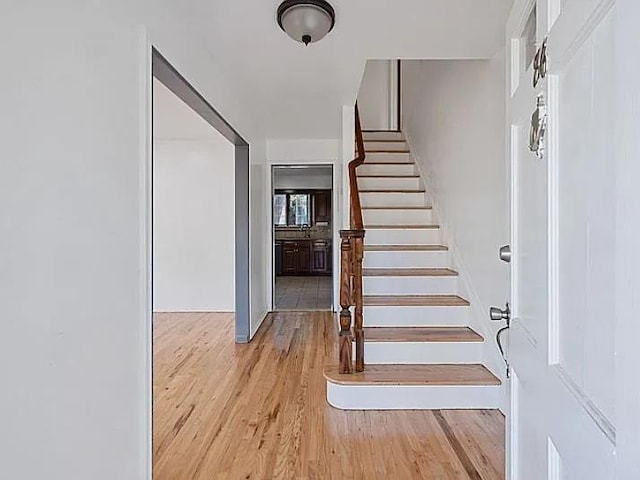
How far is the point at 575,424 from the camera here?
808 millimetres

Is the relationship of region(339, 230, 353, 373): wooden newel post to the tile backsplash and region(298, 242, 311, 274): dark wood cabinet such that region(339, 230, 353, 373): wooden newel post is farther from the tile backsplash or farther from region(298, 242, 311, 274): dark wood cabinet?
the tile backsplash

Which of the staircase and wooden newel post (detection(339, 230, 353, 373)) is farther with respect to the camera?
wooden newel post (detection(339, 230, 353, 373))

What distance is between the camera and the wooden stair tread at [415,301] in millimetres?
3732

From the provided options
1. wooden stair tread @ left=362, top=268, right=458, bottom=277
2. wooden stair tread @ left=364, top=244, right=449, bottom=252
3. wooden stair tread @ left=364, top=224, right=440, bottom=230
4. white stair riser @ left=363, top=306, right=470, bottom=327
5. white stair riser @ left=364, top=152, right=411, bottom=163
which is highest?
white stair riser @ left=364, top=152, right=411, bottom=163

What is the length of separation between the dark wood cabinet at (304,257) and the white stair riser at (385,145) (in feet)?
15.8

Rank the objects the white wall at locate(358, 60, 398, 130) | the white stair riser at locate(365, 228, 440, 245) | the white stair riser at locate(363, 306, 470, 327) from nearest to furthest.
A: the white stair riser at locate(363, 306, 470, 327) < the white stair riser at locate(365, 228, 440, 245) < the white wall at locate(358, 60, 398, 130)

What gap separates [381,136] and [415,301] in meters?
3.67

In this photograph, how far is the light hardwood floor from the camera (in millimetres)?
2311

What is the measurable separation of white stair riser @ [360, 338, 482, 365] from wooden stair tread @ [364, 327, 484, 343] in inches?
1.3

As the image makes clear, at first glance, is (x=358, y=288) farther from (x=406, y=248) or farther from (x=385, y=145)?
(x=385, y=145)
